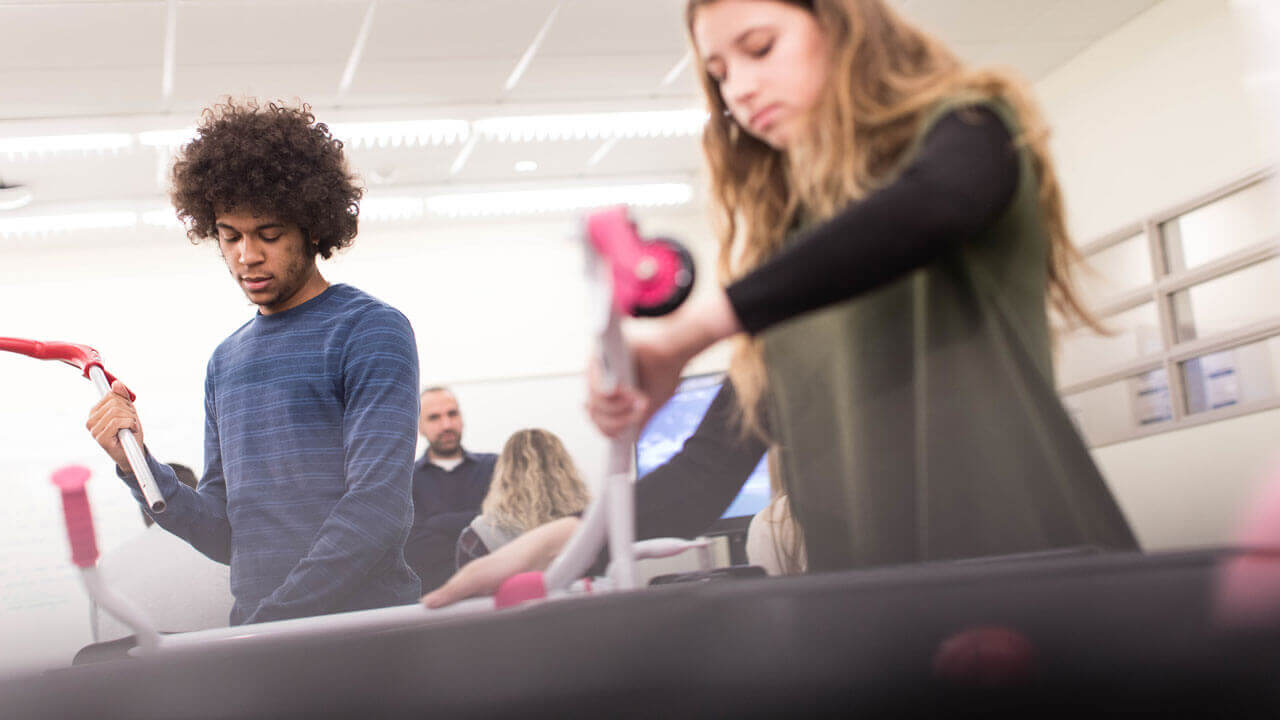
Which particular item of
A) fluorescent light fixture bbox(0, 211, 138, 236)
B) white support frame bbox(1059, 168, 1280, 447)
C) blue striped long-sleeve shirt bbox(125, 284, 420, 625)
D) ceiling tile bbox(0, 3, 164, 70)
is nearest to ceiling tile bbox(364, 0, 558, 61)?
ceiling tile bbox(0, 3, 164, 70)

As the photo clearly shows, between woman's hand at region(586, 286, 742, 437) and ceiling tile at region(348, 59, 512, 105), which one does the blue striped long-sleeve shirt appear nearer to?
woman's hand at region(586, 286, 742, 437)

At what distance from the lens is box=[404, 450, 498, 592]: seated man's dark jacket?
2.98 meters

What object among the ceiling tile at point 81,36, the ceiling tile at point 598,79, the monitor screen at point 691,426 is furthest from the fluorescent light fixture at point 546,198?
the monitor screen at point 691,426

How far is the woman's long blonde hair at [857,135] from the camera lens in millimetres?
539

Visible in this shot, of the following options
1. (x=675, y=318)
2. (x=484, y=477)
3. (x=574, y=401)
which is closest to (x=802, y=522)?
(x=675, y=318)

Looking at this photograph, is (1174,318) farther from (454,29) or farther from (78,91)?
(78,91)

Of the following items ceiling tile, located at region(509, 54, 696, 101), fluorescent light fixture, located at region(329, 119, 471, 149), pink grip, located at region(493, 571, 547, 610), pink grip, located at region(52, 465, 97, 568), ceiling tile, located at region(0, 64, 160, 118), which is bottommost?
pink grip, located at region(493, 571, 547, 610)

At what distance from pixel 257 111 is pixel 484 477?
2.22 metres

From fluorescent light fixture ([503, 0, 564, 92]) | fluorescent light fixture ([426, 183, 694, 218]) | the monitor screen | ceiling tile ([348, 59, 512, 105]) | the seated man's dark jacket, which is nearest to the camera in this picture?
the monitor screen

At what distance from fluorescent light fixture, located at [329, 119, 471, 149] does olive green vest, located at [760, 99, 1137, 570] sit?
13.3ft

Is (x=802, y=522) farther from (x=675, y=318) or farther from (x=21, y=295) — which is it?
(x=21, y=295)

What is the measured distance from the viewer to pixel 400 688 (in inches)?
14.0

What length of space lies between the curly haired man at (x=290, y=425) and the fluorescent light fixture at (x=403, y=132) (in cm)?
335

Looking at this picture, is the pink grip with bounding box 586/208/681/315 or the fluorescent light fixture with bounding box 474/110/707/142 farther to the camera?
the fluorescent light fixture with bounding box 474/110/707/142
